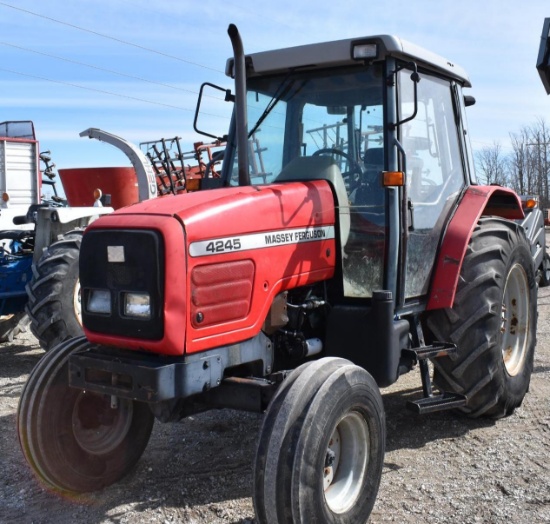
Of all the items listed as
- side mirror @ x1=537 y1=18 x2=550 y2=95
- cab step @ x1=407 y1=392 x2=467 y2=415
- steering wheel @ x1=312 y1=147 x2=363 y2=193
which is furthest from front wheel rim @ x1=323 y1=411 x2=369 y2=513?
side mirror @ x1=537 y1=18 x2=550 y2=95

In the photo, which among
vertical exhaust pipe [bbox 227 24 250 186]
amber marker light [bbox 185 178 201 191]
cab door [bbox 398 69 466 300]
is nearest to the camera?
vertical exhaust pipe [bbox 227 24 250 186]

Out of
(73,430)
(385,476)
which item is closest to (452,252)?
(385,476)

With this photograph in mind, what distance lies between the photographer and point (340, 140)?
13.2 ft

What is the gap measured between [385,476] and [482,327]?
1084 mm

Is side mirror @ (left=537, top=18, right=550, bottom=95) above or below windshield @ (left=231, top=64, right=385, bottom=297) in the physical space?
above

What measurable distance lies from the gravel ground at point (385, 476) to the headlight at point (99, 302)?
1049mm

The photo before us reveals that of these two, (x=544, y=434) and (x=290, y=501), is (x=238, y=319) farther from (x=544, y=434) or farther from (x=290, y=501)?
(x=544, y=434)

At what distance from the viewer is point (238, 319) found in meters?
3.26

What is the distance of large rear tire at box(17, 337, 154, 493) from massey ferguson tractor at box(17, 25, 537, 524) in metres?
0.01

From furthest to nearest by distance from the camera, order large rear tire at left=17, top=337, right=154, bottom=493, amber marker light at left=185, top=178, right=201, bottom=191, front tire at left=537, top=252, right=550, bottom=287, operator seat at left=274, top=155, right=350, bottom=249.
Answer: front tire at left=537, top=252, right=550, bottom=287 < amber marker light at left=185, top=178, right=201, bottom=191 < operator seat at left=274, top=155, right=350, bottom=249 < large rear tire at left=17, top=337, right=154, bottom=493

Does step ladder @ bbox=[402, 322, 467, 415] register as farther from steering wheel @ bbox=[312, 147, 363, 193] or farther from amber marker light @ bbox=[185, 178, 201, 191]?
amber marker light @ bbox=[185, 178, 201, 191]

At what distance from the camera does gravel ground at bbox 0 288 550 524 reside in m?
3.43

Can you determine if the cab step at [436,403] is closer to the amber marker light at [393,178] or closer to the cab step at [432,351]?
the cab step at [432,351]

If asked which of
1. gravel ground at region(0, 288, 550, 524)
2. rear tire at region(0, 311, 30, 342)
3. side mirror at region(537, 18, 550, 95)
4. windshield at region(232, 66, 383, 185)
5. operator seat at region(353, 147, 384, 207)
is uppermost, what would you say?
side mirror at region(537, 18, 550, 95)
